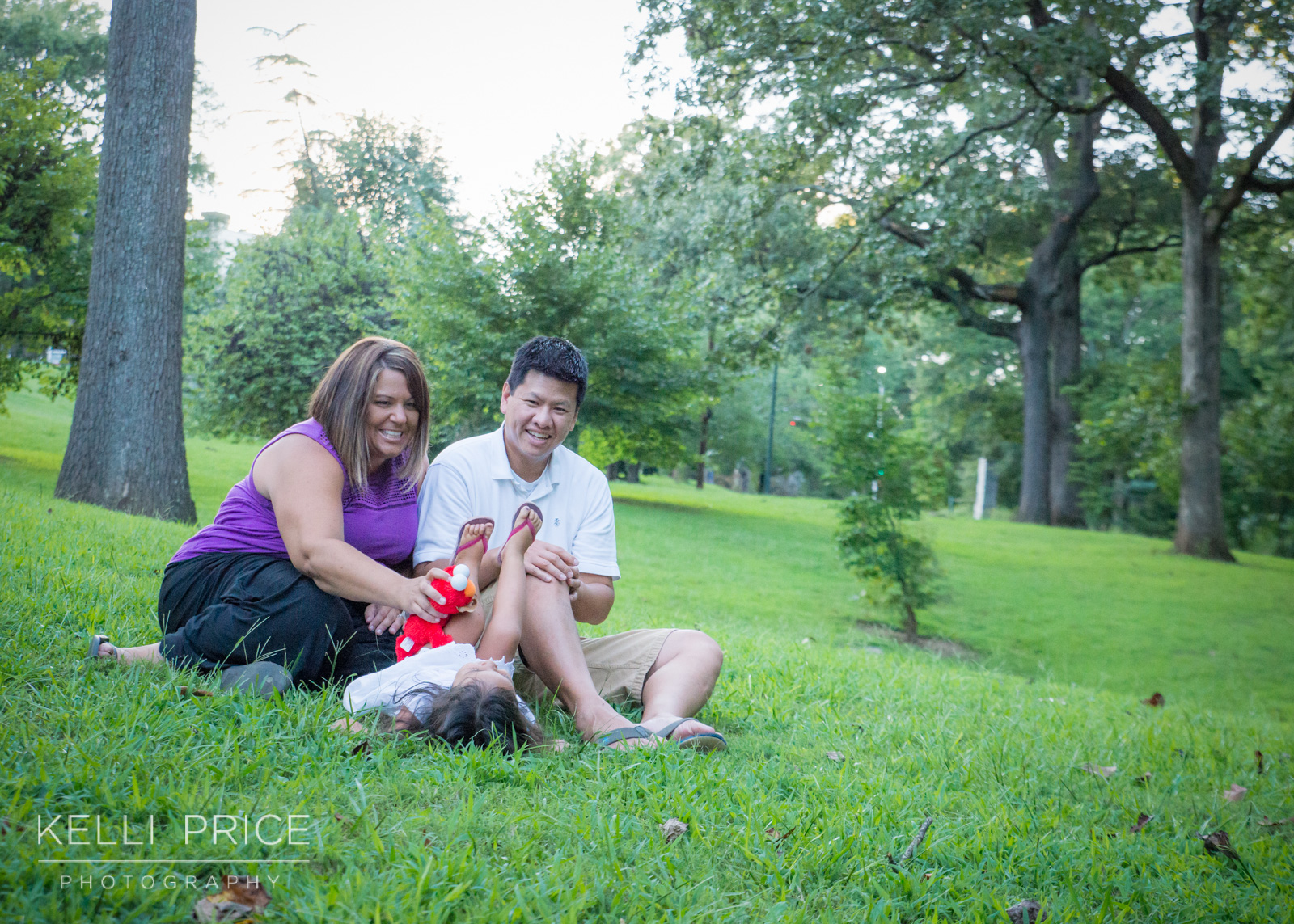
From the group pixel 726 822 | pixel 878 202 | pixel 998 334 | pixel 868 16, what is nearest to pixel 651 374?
pixel 878 202

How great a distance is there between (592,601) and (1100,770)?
2607mm

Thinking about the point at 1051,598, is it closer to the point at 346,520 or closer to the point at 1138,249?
the point at 1138,249

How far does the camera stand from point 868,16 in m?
12.1

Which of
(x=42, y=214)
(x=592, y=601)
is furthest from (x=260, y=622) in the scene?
(x=42, y=214)

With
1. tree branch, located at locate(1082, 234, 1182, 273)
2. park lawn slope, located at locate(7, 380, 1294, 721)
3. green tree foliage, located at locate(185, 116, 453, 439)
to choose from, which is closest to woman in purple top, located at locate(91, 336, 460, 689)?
park lawn slope, located at locate(7, 380, 1294, 721)

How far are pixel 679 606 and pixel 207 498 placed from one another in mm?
7742

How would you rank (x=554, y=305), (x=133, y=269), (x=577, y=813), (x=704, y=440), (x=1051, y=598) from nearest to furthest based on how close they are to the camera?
(x=577, y=813), (x=133, y=269), (x=1051, y=598), (x=554, y=305), (x=704, y=440)

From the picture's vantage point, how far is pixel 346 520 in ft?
11.1

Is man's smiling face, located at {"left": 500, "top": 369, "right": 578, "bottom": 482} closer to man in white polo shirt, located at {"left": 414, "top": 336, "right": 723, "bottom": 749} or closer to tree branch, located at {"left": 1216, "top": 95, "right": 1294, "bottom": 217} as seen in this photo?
man in white polo shirt, located at {"left": 414, "top": 336, "right": 723, "bottom": 749}

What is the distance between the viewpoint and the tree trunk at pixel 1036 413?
76.5ft

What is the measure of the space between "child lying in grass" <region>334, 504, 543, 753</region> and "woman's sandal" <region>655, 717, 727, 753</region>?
49cm

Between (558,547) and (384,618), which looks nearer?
(384,618)

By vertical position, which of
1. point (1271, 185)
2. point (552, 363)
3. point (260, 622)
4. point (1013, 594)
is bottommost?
point (1013, 594)

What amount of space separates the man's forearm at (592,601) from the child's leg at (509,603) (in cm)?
35
